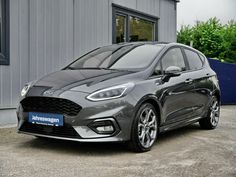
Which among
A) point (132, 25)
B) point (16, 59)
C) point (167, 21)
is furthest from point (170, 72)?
point (167, 21)

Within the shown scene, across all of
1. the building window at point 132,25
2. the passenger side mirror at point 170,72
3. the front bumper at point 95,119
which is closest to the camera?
the front bumper at point 95,119

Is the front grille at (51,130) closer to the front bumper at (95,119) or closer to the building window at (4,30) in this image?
the front bumper at (95,119)

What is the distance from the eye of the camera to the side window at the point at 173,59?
6.54 meters

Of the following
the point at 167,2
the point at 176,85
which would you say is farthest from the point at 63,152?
the point at 167,2

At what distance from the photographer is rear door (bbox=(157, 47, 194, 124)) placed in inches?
246

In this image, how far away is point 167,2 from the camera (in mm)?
13742

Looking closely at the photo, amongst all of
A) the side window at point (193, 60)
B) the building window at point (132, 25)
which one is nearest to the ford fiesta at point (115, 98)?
the side window at point (193, 60)

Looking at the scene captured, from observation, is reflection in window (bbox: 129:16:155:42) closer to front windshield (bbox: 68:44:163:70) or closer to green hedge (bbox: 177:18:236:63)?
front windshield (bbox: 68:44:163:70)

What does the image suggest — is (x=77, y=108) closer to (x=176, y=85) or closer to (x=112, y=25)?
(x=176, y=85)

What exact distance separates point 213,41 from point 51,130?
24186mm

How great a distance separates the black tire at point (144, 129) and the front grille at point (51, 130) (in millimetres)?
792

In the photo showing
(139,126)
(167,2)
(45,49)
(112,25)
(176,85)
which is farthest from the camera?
(167,2)

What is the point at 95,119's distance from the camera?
525cm

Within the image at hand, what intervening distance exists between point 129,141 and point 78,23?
476 cm
